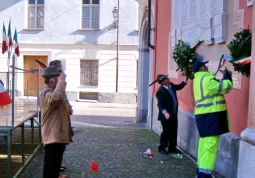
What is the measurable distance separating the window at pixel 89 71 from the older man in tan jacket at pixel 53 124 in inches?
702

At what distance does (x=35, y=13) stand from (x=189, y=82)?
16913mm

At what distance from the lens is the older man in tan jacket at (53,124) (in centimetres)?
489

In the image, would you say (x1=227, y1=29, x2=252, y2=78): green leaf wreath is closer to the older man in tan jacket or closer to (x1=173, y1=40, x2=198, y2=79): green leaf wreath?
(x1=173, y1=40, x2=198, y2=79): green leaf wreath

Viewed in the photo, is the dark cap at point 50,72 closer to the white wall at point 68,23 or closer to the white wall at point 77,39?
the white wall at point 77,39

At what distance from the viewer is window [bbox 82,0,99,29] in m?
22.8

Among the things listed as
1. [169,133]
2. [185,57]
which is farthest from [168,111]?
[185,57]

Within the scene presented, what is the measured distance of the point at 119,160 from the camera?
722 centimetres

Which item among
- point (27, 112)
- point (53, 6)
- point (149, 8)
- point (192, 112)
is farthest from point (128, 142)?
point (53, 6)

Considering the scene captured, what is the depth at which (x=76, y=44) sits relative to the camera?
22641 millimetres

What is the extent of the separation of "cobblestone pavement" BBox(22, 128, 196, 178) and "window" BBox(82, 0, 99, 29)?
13.8m

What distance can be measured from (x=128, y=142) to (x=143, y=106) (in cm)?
480

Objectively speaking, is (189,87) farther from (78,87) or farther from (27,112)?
(78,87)

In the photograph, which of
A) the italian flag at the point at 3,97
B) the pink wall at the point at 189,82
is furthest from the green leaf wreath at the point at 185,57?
the italian flag at the point at 3,97

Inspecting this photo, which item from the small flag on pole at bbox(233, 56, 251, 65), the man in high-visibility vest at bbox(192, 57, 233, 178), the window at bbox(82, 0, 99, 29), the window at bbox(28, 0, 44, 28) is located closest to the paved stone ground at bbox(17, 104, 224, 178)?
the man in high-visibility vest at bbox(192, 57, 233, 178)
